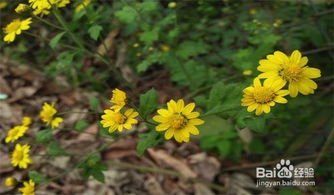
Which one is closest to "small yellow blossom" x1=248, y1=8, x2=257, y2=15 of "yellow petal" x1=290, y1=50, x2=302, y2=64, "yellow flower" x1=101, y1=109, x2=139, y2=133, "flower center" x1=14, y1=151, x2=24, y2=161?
"yellow petal" x1=290, y1=50, x2=302, y2=64

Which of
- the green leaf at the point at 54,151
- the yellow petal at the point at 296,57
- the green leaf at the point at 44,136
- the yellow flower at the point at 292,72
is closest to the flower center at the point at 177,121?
the yellow flower at the point at 292,72

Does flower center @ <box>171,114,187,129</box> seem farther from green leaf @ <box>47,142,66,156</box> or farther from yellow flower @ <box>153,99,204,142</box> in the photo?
green leaf @ <box>47,142,66,156</box>

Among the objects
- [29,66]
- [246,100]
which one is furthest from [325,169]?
[29,66]

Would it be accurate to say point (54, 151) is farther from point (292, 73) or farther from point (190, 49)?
point (292, 73)

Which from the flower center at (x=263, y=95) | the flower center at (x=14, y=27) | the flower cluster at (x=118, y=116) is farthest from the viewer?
the flower center at (x=14, y=27)

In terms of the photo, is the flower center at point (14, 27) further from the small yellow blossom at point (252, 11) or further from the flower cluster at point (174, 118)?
the small yellow blossom at point (252, 11)

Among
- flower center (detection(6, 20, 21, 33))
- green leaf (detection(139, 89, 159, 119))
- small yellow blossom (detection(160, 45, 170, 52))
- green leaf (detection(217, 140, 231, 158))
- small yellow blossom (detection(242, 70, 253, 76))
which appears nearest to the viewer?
green leaf (detection(139, 89, 159, 119))

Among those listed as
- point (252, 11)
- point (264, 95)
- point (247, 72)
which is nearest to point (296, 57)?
point (264, 95)
